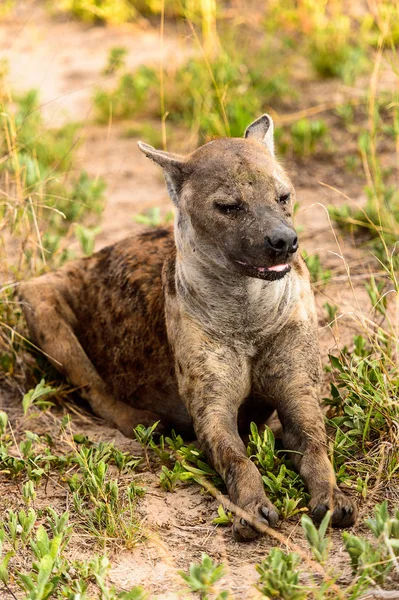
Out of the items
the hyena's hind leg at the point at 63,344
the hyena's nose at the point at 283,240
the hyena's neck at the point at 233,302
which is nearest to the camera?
the hyena's nose at the point at 283,240

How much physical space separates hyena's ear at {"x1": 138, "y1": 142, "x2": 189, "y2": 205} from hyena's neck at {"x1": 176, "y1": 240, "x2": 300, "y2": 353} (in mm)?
270

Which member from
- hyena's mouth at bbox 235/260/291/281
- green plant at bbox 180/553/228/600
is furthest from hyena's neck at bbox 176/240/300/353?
green plant at bbox 180/553/228/600

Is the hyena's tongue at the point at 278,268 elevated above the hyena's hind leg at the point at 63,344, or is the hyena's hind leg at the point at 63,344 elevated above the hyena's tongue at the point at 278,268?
the hyena's tongue at the point at 278,268

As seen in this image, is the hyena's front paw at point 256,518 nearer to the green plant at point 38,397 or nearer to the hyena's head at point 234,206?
the hyena's head at point 234,206

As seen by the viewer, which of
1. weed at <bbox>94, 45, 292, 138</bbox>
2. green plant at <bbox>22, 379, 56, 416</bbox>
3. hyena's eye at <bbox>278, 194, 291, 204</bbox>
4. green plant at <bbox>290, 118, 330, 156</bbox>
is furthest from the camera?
weed at <bbox>94, 45, 292, 138</bbox>

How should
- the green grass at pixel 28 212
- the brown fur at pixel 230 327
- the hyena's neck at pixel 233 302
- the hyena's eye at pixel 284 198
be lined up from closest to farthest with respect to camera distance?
the brown fur at pixel 230 327 → the hyena's eye at pixel 284 198 → the hyena's neck at pixel 233 302 → the green grass at pixel 28 212

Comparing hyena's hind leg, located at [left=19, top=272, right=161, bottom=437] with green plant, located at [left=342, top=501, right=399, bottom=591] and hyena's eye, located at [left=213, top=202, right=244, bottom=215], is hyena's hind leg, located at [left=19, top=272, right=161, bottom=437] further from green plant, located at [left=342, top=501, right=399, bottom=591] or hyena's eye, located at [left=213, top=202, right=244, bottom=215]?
green plant, located at [left=342, top=501, right=399, bottom=591]

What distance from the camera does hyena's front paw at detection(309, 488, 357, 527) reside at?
350 centimetres

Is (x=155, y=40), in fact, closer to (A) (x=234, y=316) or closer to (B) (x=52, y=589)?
(A) (x=234, y=316)

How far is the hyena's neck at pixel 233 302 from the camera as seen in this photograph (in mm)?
4062

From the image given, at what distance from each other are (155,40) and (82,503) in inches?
252

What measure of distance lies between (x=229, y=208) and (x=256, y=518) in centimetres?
116

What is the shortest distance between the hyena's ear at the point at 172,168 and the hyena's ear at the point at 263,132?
338 mm

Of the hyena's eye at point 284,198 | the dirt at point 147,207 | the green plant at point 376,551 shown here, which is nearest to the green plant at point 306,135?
the dirt at point 147,207
